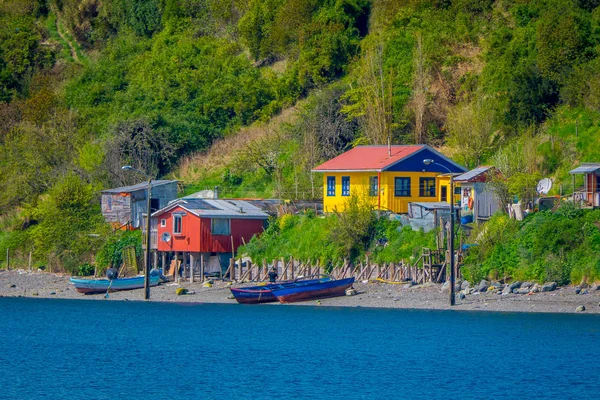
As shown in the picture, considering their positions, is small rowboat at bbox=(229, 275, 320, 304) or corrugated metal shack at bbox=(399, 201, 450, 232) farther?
corrugated metal shack at bbox=(399, 201, 450, 232)

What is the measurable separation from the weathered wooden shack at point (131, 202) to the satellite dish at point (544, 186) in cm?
2648

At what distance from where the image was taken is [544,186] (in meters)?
59.2

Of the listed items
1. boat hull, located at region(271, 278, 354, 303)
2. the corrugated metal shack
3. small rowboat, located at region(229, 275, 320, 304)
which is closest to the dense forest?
the corrugated metal shack

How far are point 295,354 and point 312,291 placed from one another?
47.2ft

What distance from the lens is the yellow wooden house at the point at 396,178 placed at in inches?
2544

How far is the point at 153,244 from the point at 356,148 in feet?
47.5

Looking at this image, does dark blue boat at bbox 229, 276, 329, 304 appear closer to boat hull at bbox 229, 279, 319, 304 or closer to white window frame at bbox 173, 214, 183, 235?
boat hull at bbox 229, 279, 319, 304

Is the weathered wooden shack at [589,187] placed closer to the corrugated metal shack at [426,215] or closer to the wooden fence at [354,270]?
the corrugated metal shack at [426,215]

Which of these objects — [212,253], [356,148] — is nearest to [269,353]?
[212,253]

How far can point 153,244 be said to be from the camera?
6806cm

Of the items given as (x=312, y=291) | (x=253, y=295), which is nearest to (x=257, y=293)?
(x=253, y=295)

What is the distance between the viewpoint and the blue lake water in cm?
3484

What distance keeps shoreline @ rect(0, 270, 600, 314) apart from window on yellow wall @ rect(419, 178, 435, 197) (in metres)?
8.99

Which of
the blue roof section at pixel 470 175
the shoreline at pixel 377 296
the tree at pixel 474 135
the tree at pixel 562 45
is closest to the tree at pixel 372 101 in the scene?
the tree at pixel 474 135
